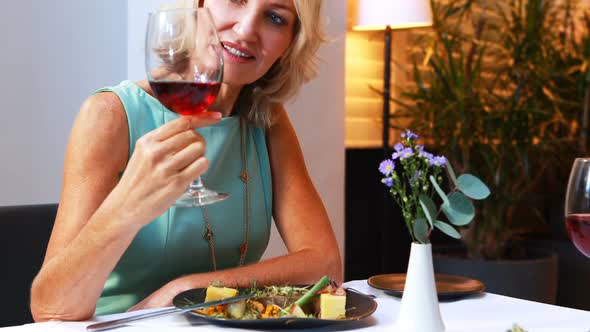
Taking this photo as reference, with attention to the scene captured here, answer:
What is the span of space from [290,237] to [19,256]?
60 cm

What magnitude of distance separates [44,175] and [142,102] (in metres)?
1.14

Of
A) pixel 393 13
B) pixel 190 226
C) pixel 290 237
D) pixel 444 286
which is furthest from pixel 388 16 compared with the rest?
pixel 444 286

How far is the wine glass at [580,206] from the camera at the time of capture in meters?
1.26

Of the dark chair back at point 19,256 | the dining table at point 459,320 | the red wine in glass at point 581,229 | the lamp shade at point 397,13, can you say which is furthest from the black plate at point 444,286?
the lamp shade at point 397,13

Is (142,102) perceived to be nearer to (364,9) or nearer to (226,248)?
(226,248)

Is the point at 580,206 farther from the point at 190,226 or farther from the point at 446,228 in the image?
the point at 190,226

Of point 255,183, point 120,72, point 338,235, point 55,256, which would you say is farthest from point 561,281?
point 55,256

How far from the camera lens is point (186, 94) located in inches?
48.0

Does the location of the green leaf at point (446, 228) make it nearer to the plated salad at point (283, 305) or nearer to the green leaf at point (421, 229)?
the green leaf at point (421, 229)

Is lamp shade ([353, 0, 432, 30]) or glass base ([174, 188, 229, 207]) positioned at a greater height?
lamp shade ([353, 0, 432, 30])

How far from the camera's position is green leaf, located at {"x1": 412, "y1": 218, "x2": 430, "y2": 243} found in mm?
1181

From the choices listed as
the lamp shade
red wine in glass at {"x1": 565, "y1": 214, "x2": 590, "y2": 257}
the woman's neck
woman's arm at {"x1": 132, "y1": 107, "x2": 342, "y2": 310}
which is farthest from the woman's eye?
the lamp shade

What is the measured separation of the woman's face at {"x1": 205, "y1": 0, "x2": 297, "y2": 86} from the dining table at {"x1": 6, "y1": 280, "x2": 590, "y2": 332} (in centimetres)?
56

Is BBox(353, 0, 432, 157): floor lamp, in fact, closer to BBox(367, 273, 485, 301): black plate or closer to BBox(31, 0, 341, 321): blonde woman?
BBox(31, 0, 341, 321): blonde woman
